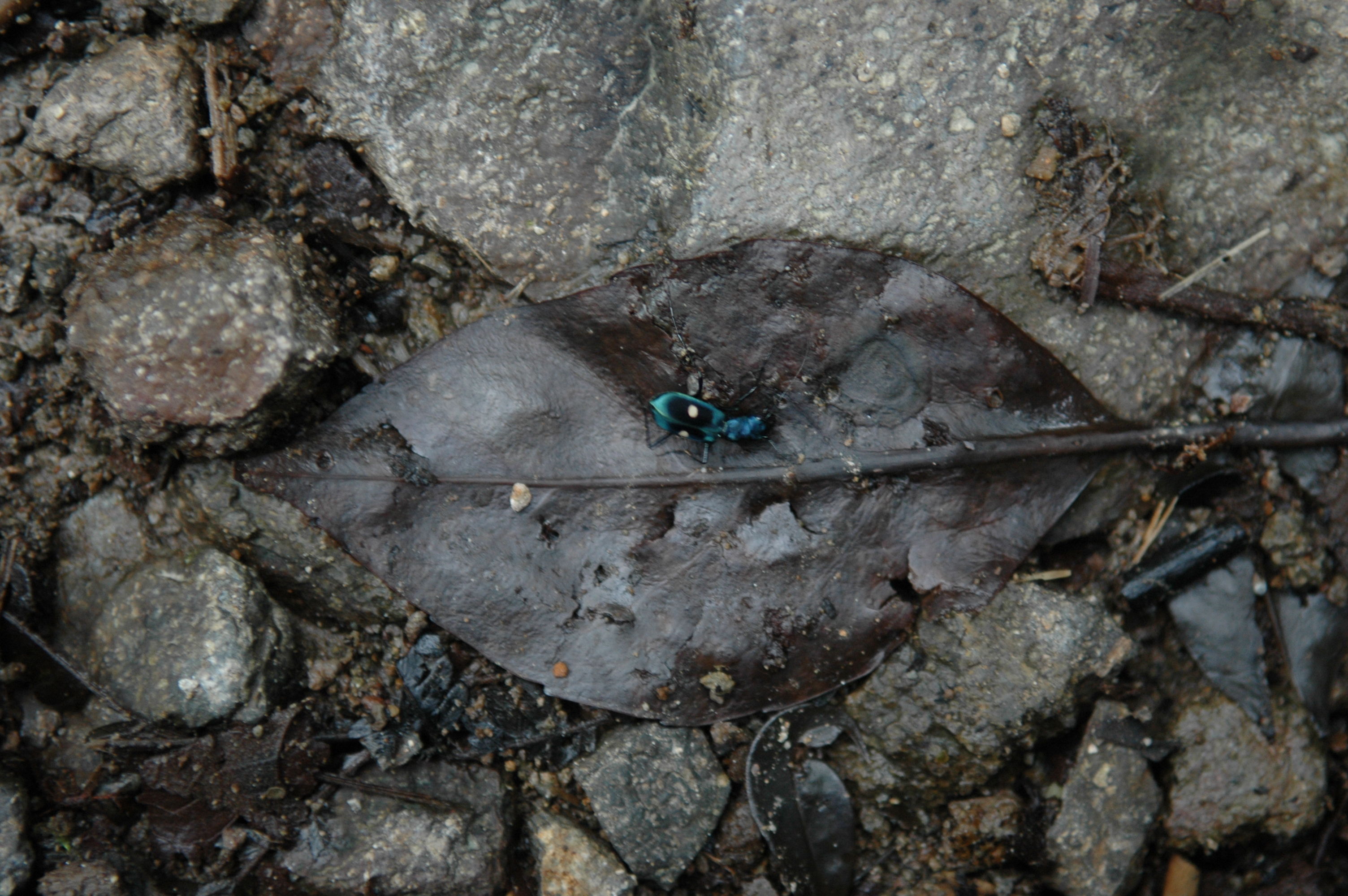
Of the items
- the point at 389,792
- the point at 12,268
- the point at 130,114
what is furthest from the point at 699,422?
the point at 12,268

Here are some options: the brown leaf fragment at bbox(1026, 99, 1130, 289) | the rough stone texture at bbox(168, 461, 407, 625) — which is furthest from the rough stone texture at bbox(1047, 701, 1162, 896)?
the rough stone texture at bbox(168, 461, 407, 625)

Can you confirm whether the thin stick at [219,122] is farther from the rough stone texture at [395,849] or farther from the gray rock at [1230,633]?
the gray rock at [1230,633]

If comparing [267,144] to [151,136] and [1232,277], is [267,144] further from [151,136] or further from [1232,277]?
[1232,277]

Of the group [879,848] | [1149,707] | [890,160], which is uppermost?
[890,160]

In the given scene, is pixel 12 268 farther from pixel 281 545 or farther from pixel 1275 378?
pixel 1275 378

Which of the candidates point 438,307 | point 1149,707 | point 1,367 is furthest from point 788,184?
point 1,367

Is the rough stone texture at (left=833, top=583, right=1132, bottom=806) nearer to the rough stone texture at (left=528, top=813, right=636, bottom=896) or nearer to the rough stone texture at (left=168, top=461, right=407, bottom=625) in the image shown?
the rough stone texture at (left=528, top=813, right=636, bottom=896)
